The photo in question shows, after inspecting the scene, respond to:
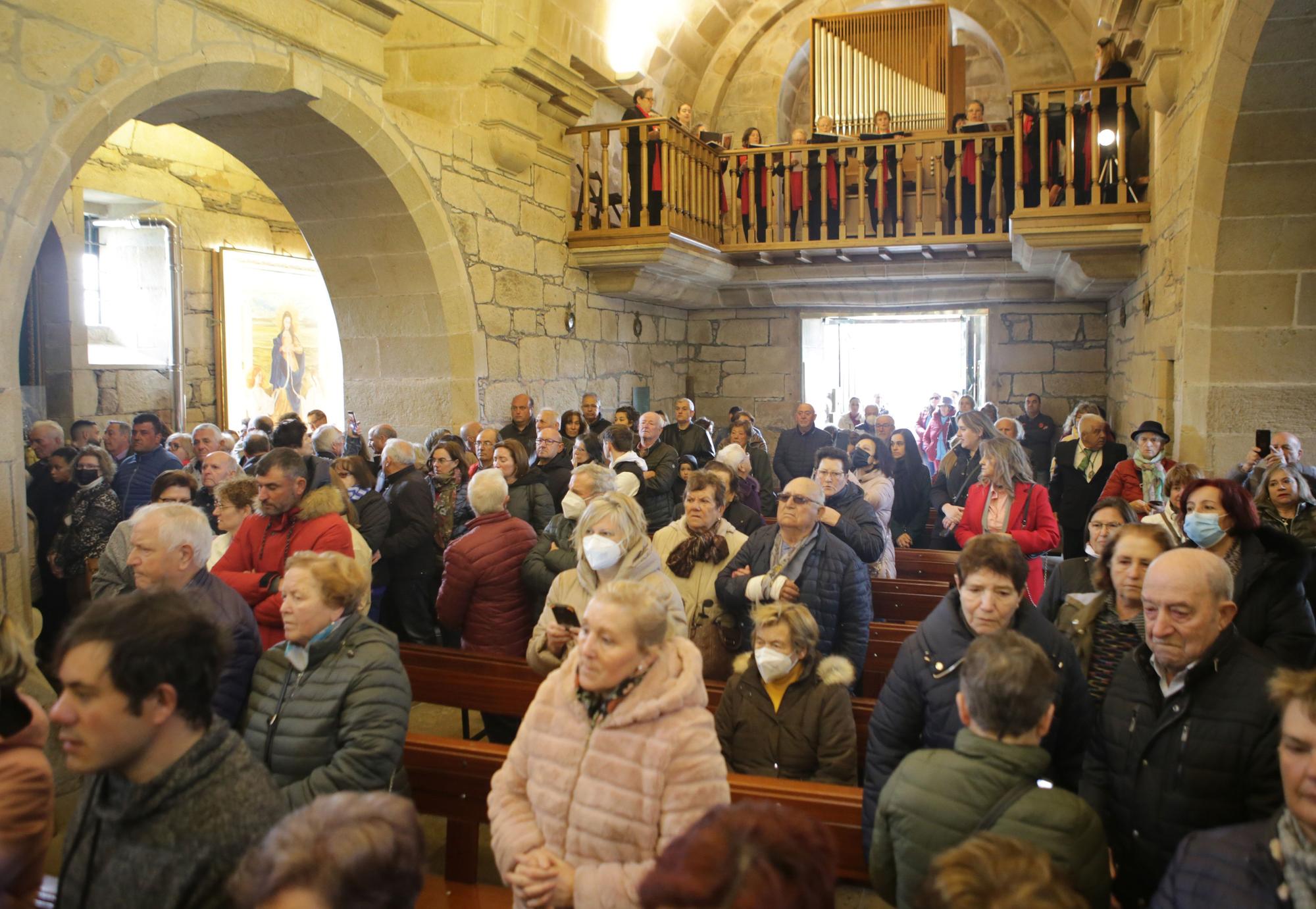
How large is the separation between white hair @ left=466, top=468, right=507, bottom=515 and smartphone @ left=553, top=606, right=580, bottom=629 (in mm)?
1198

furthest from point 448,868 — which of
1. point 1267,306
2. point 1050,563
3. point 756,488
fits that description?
point 1267,306

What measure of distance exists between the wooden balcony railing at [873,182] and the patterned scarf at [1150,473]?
2673 millimetres

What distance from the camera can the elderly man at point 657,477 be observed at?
608cm

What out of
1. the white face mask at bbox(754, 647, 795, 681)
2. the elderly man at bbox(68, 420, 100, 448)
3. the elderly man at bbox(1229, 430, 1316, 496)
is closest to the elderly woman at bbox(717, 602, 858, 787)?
the white face mask at bbox(754, 647, 795, 681)

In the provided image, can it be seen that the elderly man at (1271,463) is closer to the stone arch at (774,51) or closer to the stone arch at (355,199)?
the stone arch at (355,199)

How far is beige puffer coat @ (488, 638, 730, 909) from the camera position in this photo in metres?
2.00

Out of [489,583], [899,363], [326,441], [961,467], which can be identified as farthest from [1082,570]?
[899,363]

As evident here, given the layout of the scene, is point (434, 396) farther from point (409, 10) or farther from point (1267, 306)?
point (1267, 306)

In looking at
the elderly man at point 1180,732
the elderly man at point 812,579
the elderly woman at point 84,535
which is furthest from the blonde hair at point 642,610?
the elderly woman at point 84,535

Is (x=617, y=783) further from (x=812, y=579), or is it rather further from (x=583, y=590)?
(x=812, y=579)

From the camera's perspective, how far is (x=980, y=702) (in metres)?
1.93

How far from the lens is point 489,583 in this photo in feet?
13.5

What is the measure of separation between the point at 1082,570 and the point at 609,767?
2.05 m

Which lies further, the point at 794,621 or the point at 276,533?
the point at 276,533
